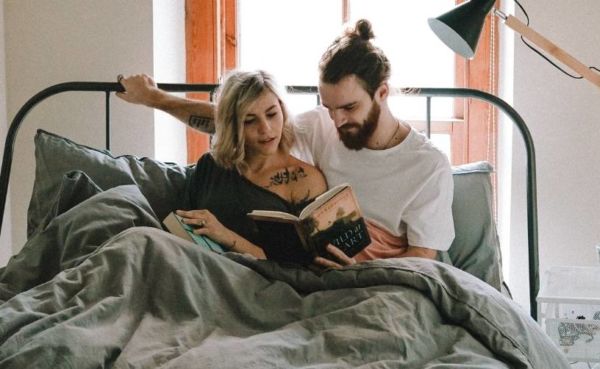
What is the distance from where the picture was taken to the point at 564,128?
7.98ft

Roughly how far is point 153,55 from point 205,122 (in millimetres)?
483

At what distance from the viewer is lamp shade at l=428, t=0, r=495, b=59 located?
182 centimetres

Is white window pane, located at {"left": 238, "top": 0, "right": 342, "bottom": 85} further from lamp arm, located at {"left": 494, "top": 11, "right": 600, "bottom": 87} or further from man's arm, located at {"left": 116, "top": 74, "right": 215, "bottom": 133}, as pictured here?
lamp arm, located at {"left": 494, "top": 11, "right": 600, "bottom": 87}

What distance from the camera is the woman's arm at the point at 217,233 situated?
185 centimetres

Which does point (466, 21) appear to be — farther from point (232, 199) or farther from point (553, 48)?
point (232, 199)

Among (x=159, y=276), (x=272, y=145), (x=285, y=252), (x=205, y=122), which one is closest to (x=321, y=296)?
(x=285, y=252)

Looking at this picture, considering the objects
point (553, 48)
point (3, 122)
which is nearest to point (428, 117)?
point (553, 48)

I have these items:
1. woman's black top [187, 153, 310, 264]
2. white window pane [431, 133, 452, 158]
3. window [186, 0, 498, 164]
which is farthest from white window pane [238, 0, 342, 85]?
woman's black top [187, 153, 310, 264]

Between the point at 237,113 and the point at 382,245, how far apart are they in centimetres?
47

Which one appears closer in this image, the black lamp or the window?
the black lamp

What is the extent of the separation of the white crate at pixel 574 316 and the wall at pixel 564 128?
55 cm

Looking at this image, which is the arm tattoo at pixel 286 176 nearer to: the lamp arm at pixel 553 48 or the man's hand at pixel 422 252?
the man's hand at pixel 422 252

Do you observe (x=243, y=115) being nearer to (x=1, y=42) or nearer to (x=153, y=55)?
(x=153, y=55)

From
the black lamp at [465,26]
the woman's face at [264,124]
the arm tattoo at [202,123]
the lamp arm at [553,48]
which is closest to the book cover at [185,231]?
the woman's face at [264,124]
